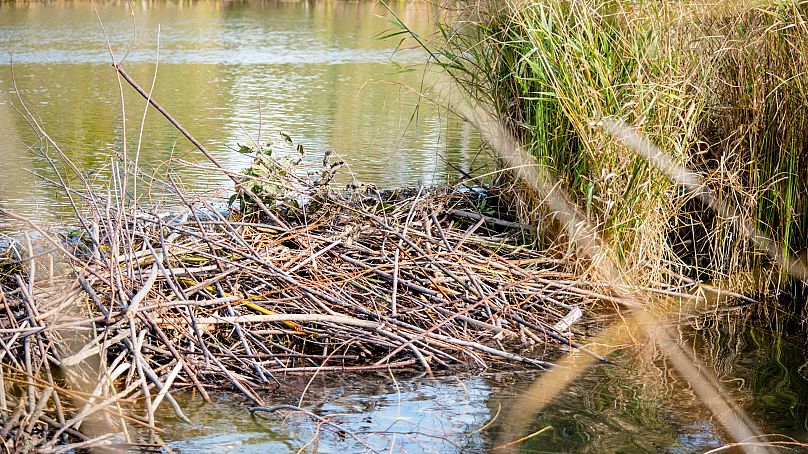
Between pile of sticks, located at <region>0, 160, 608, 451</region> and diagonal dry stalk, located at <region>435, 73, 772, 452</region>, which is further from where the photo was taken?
diagonal dry stalk, located at <region>435, 73, 772, 452</region>

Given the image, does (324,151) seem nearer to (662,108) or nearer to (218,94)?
(662,108)

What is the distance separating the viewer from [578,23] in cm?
482

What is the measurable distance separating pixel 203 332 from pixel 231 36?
57.5 ft

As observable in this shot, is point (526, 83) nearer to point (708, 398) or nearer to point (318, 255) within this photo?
point (318, 255)

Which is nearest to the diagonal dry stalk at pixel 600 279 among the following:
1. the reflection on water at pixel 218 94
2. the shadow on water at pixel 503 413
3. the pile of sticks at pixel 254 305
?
the shadow on water at pixel 503 413

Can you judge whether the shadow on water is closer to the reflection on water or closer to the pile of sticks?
the pile of sticks

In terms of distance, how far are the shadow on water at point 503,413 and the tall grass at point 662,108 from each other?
2.73 ft

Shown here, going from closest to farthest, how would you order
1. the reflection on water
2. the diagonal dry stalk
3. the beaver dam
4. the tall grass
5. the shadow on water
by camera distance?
the shadow on water → the beaver dam → the diagonal dry stalk → the tall grass → the reflection on water

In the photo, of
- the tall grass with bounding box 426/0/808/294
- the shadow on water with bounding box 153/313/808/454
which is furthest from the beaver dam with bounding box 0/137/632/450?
the tall grass with bounding box 426/0/808/294

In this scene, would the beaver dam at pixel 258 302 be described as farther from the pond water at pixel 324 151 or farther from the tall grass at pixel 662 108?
the tall grass at pixel 662 108

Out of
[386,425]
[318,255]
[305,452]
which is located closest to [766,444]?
[386,425]

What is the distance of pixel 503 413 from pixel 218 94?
9983 mm

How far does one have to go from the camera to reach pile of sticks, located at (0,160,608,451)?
360 centimetres

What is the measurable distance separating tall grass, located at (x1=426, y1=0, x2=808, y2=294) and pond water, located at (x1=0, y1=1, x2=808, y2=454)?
0.58m
